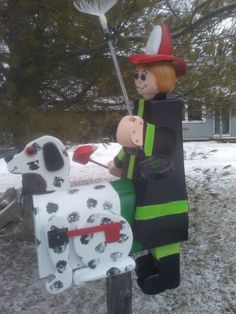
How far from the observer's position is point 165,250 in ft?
5.71

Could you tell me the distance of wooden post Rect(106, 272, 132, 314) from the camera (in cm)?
181

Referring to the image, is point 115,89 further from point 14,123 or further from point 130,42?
point 14,123

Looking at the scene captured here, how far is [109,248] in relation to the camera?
1.54m

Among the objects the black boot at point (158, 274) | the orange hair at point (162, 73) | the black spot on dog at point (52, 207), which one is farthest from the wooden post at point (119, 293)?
the orange hair at point (162, 73)

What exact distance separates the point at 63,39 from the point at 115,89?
529 millimetres

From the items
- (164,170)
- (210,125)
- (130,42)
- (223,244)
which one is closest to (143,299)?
(223,244)

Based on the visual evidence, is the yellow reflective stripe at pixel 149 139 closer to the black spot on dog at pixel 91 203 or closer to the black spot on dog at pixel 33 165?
the black spot on dog at pixel 91 203

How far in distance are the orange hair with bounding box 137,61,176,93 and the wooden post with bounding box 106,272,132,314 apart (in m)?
0.88

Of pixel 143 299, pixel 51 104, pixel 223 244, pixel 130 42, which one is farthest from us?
pixel 223 244

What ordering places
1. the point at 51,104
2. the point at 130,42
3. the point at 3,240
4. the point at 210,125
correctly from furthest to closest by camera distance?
the point at 210,125, the point at 3,240, the point at 51,104, the point at 130,42

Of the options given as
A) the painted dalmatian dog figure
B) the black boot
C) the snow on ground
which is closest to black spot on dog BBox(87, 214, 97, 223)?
the painted dalmatian dog figure

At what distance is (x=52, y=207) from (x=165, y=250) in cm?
59

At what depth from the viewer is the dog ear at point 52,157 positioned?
5.09 feet

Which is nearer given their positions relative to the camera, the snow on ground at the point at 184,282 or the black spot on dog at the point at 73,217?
the black spot on dog at the point at 73,217
